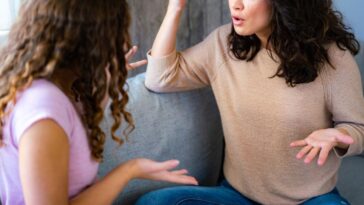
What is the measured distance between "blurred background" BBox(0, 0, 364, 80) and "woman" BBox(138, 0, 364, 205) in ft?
1.10

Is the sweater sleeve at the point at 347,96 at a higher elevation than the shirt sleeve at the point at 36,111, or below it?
below

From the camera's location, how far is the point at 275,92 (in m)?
1.16

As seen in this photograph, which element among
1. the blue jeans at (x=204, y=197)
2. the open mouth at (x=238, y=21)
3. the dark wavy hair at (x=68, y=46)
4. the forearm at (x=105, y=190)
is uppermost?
the dark wavy hair at (x=68, y=46)

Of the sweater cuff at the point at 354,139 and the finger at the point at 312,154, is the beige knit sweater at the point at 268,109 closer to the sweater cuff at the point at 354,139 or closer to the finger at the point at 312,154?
the sweater cuff at the point at 354,139

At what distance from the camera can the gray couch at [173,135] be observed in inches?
49.1

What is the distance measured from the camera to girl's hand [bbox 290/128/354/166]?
104 centimetres

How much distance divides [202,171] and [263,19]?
0.53 meters

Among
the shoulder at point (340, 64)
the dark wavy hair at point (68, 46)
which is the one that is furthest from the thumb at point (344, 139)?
the dark wavy hair at point (68, 46)

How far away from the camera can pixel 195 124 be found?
1.35 m

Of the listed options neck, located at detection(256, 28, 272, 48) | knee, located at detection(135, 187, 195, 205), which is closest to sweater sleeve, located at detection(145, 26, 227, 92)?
neck, located at detection(256, 28, 272, 48)

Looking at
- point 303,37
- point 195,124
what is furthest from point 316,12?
point 195,124

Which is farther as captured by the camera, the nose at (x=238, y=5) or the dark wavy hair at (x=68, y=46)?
the nose at (x=238, y=5)

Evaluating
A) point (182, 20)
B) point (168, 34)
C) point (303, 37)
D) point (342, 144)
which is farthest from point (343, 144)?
point (182, 20)

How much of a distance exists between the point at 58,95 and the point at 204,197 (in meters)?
0.58
